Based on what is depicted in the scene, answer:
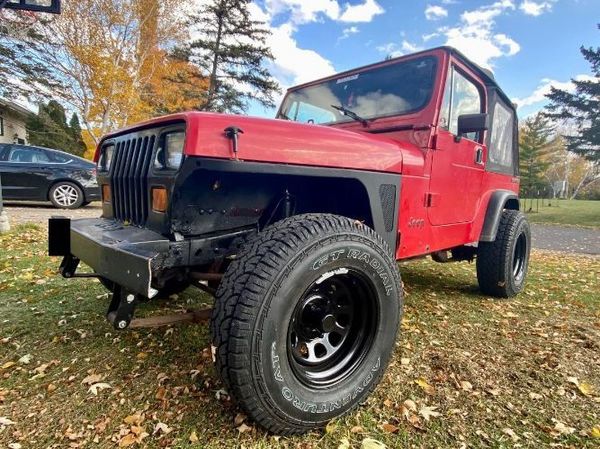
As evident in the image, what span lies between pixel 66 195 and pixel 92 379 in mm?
8323

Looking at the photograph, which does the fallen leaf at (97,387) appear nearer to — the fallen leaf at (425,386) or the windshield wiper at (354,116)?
the fallen leaf at (425,386)

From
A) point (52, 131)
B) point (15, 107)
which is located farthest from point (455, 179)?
point (52, 131)

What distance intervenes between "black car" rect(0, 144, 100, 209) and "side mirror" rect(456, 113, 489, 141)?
26.3 feet

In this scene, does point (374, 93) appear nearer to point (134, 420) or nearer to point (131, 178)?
point (131, 178)

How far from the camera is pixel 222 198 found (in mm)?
2006

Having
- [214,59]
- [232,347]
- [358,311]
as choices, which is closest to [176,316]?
[232,347]

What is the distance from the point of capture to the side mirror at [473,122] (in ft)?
8.96

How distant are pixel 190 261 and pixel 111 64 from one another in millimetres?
16171

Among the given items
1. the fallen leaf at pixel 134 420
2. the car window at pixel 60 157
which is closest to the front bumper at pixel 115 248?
the fallen leaf at pixel 134 420

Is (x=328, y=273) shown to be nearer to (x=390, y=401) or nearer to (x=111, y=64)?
(x=390, y=401)

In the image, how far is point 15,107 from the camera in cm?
2008

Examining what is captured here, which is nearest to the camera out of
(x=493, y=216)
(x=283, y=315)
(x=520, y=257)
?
(x=283, y=315)

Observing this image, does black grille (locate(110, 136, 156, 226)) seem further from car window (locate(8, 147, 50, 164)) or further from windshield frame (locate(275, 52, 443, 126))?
car window (locate(8, 147, 50, 164))

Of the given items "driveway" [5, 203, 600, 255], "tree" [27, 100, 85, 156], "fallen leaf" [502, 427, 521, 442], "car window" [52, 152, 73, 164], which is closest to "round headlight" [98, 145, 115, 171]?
"fallen leaf" [502, 427, 521, 442]
